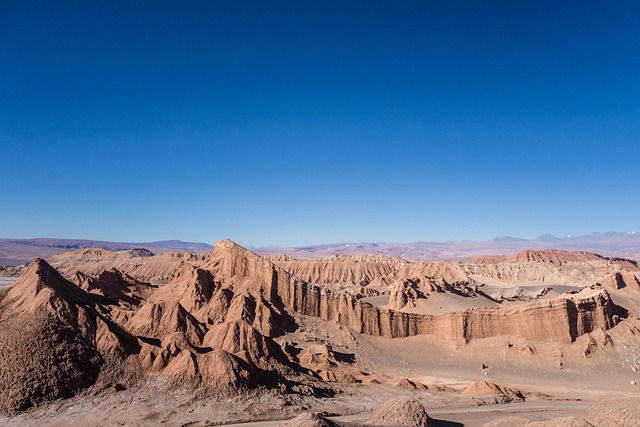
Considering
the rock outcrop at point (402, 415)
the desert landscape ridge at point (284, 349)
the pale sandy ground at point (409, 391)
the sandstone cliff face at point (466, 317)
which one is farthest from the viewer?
the sandstone cliff face at point (466, 317)

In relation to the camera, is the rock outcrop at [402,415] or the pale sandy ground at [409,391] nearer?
the rock outcrop at [402,415]

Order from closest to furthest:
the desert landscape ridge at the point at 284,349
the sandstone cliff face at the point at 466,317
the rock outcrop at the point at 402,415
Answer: the rock outcrop at the point at 402,415
the desert landscape ridge at the point at 284,349
the sandstone cliff face at the point at 466,317

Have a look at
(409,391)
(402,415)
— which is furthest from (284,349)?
(402,415)

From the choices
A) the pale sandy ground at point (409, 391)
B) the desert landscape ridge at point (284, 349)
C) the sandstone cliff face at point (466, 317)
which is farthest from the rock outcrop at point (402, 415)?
the sandstone cliff face at point (466, 317)

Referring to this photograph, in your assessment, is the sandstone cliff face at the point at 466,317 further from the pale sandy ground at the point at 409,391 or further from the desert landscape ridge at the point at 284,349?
the pale sandy ground at the point at 409,391

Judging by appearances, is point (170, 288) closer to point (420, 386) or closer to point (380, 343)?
point (380, 343)

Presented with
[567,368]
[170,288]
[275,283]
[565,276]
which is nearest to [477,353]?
[567,368]

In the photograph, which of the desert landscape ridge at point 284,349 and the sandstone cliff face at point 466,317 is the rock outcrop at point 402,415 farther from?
the sandstone cliff face at point 466,317

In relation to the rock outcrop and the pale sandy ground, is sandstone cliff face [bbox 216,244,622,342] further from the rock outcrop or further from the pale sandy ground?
the rock outcrop

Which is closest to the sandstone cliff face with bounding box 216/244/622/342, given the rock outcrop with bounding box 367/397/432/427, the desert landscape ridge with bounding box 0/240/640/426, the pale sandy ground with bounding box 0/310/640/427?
the desert landscape ridge with bounding box 0/240/640/426
